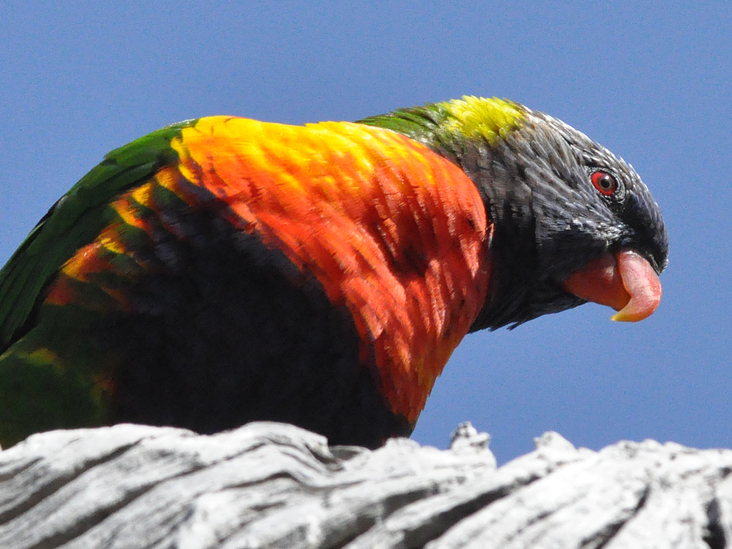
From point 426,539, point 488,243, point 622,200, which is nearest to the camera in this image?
point 426,539

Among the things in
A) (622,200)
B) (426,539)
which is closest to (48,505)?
(426,539)

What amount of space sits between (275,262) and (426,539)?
4.93 feet

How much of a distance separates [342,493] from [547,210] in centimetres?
233

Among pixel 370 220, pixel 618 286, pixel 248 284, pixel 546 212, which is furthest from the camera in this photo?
pixel 618 286

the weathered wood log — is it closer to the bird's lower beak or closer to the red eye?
the bird's lower beak

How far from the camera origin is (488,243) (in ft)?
10.1

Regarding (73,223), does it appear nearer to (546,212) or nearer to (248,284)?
(248,284)

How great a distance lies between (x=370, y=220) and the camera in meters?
2.64

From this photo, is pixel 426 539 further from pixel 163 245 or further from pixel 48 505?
pixel 163 245

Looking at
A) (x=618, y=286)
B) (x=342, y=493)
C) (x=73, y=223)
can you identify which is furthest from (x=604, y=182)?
(x=342, y=493)

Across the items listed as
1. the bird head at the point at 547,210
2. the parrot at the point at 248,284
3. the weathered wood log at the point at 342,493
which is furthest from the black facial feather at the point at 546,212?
the weathered wood log at the point at 342,493

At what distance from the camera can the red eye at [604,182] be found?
355 centimetres

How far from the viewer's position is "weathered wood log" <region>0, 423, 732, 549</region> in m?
1.02

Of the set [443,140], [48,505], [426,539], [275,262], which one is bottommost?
[48,505]
